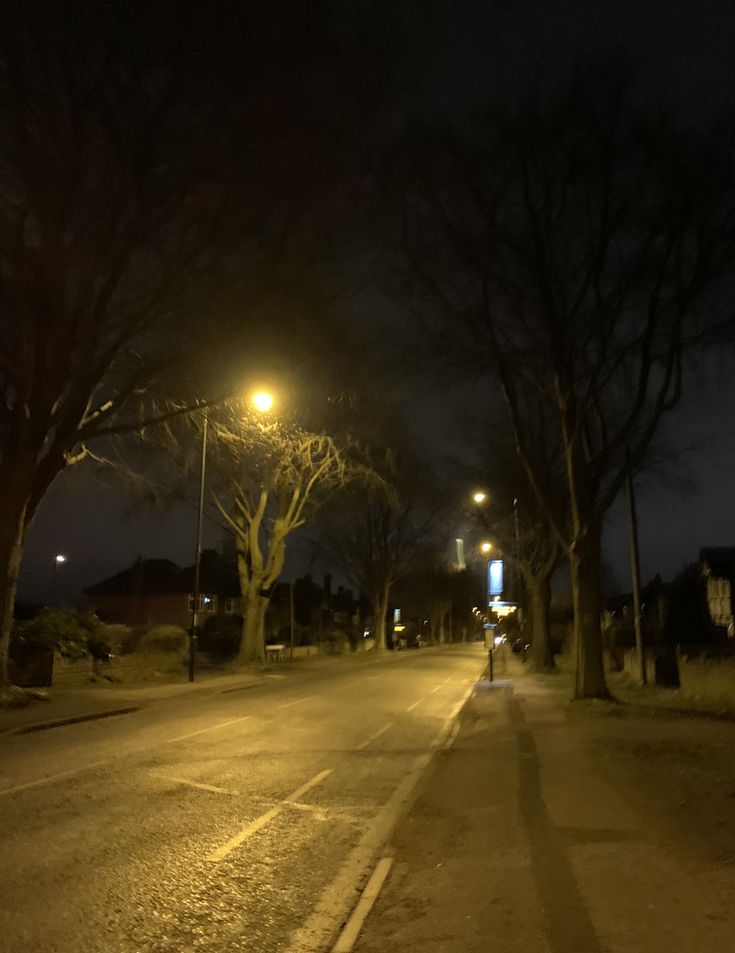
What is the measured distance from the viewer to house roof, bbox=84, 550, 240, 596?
77062mm

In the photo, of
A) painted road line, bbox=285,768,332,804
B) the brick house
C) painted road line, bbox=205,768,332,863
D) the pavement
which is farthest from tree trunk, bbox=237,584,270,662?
the brick house

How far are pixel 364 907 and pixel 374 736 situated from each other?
9907 mm

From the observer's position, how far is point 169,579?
78125mm

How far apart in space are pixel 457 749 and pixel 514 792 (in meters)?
4.02

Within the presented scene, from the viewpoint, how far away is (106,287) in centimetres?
1816

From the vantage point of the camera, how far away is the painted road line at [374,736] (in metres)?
14.3

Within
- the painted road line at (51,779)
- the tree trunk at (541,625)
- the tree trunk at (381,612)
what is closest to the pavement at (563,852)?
the painted road line at (51,779)

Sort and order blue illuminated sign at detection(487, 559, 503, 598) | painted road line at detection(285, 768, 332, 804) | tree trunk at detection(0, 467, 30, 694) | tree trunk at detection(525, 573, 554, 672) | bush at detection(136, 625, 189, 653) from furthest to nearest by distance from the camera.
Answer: blue illuminated sign at detection(487, 559, 503, 598) → bush at detection(136, 625, 189, 653) → tree trunk at detection(525, 573, 554, 672) → tree trunk at detection(0, 467, 30, 694) → painted road line at detection(285, 768, 332, 804)

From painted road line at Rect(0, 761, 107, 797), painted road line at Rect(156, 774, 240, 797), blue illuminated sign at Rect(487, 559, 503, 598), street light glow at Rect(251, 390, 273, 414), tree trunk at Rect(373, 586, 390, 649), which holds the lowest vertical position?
painted road line at Rect(156, 774, 240, 797)

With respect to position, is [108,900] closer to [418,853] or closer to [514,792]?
[418,853]

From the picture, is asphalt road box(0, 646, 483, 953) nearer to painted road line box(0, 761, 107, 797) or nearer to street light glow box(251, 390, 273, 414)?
painted road line box(0, 761, 107, 797)

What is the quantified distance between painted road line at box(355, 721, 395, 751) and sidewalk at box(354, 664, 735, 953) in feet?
6.31

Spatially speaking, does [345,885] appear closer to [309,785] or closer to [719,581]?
[309,785]

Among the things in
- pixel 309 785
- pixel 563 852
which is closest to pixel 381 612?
pixel 309 785
